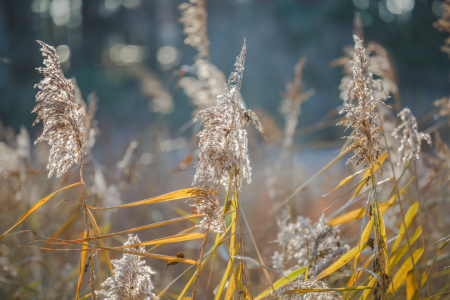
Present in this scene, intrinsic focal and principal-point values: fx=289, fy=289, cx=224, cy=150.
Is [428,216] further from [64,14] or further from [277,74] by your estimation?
[64,14]

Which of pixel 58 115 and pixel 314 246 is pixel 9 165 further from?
pixel 314 246

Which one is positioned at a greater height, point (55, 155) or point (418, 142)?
point (55, 155)

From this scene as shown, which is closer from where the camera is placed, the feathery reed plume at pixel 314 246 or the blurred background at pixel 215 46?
the feathery reed plume at pixel 314 246

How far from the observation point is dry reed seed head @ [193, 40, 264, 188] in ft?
2.54

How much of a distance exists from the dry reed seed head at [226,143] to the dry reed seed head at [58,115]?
0.39m

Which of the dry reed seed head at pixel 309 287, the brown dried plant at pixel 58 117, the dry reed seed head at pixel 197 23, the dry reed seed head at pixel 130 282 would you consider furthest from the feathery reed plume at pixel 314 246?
the dry reed seed head at pixel 197 23

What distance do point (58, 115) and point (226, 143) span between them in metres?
0.51

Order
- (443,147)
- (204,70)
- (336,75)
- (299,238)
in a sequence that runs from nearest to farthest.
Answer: (299,238), (443,147), (204,70), (336,75)

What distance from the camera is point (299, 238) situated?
1.25 meters

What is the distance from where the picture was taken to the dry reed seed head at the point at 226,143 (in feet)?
2.54

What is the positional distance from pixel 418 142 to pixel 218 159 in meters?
0.62

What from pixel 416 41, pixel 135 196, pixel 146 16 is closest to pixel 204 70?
pixel 135 196

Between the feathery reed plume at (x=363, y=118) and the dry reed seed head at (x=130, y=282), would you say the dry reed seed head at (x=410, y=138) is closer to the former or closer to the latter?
the feathery reed plume at (x=363, y=118)

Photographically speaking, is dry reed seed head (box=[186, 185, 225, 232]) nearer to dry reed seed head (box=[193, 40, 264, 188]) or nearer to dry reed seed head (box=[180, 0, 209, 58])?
dry reed seed head (box=[193, 40, 264, 188])
